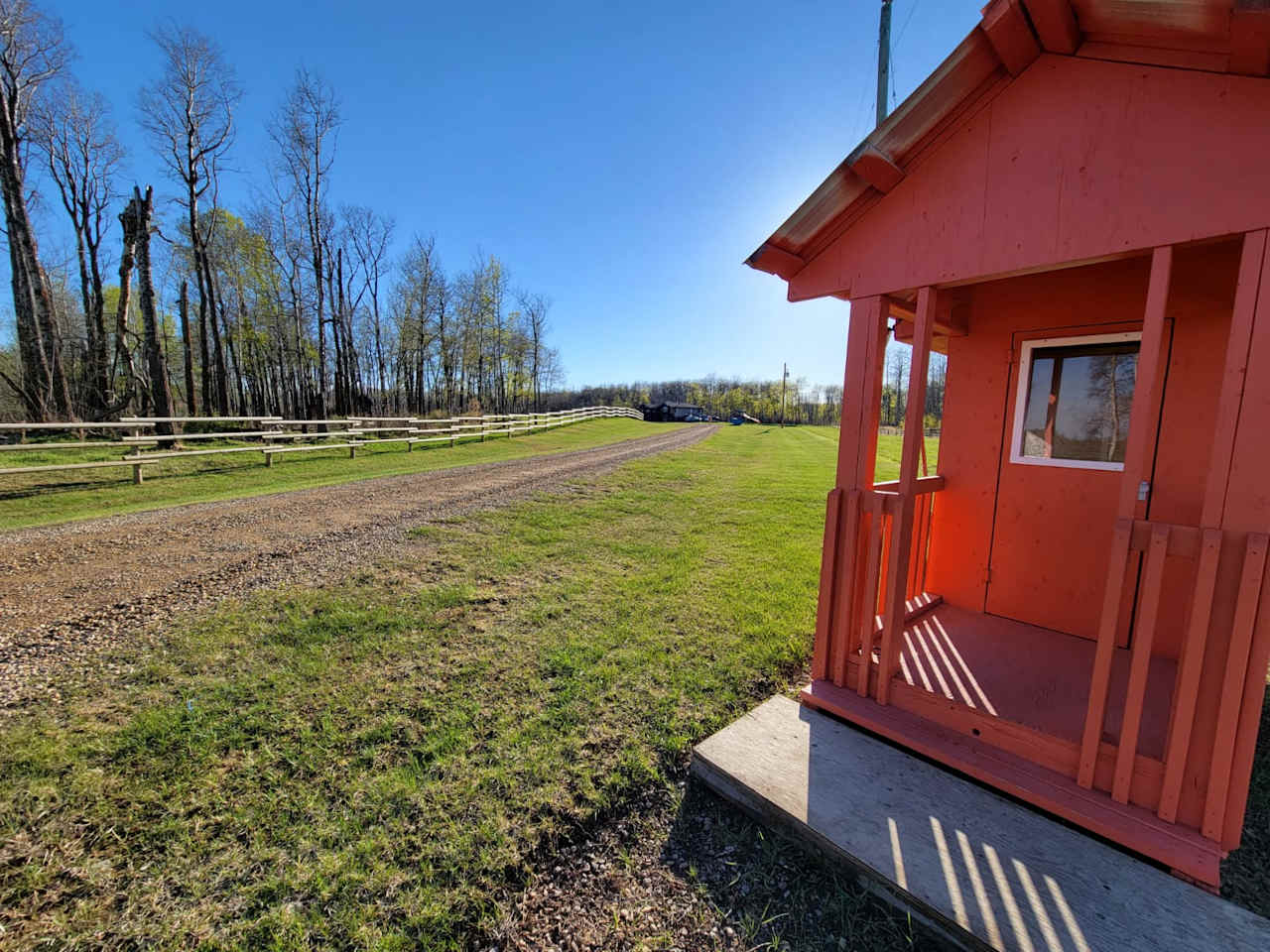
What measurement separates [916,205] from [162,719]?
16.9 ft

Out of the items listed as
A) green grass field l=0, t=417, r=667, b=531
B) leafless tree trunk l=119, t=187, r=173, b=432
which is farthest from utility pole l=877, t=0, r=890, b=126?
leafless tree trunk l=119, t=187, r=173, b=432

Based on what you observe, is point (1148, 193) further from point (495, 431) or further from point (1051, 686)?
point (495, 431)

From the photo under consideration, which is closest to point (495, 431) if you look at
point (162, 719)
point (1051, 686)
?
point (162, 719)

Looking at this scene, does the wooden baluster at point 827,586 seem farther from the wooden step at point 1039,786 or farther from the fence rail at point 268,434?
the fence rail at point 268,434

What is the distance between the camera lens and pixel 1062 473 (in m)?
3.64

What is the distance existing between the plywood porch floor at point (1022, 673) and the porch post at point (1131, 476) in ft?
0.65

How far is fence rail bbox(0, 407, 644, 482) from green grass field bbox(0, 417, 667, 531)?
245 mm

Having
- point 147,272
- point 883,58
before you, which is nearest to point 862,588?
point 883,58

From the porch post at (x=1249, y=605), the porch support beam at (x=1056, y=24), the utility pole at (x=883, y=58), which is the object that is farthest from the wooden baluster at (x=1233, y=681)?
the utility pole at (x=883, y=58)

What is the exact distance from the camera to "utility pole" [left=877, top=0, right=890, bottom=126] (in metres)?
6.89

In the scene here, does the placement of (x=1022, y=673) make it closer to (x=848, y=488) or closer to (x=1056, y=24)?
(x=848, y=488)

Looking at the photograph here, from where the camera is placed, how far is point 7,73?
12.0 metres

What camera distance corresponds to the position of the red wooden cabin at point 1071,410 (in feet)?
6.20

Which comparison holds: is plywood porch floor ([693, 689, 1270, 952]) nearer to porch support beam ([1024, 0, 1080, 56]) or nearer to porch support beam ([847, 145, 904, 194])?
porch support beam ([847, 145, 904, 194])
